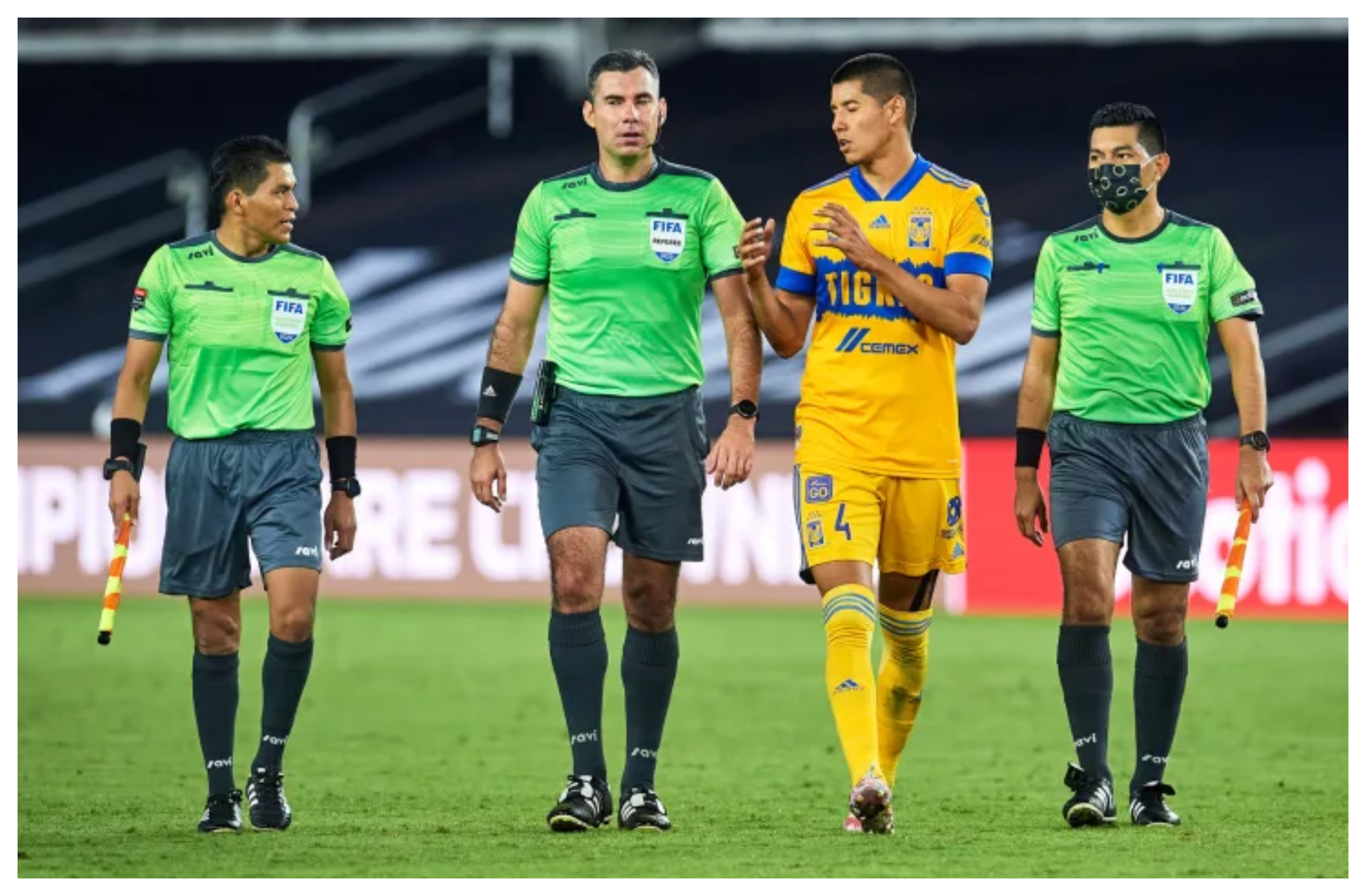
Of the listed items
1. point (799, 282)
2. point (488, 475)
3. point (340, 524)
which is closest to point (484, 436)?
point (488, 475)

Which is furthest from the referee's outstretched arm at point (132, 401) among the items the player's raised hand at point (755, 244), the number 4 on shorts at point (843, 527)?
the number 4 on shorts at point (843, 527)

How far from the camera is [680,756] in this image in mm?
9055

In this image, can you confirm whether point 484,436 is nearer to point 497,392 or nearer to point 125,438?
point 497,392

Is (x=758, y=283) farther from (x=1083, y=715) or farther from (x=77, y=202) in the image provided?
(x=77, y=202)

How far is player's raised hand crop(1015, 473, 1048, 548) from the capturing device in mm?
7109

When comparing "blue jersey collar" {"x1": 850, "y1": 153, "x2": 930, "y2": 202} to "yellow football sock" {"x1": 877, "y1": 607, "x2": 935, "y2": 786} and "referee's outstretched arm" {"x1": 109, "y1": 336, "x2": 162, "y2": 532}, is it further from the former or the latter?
"referee's outstretched arm" {"x1": 109, "y1": 336, "x2": 162, "y2": 532}

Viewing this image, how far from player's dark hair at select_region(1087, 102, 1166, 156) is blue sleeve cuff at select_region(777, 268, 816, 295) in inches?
37.2

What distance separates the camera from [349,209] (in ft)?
68.7

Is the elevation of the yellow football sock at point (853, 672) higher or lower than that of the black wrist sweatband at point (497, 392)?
lower

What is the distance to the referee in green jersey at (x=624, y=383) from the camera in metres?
6.72

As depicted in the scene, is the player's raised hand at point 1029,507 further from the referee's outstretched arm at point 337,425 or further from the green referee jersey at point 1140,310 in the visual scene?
the referee's outstretched arm at point 337,425

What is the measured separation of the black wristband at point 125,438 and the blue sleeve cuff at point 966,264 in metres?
2.29

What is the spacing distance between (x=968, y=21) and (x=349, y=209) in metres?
5.41
